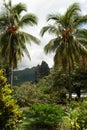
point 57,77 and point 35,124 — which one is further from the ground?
point 57,77

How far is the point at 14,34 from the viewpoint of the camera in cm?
2850

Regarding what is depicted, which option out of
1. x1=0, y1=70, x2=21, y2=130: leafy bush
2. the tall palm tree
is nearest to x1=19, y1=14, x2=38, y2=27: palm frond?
the tall palm tree

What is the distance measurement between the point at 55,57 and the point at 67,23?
3.12m

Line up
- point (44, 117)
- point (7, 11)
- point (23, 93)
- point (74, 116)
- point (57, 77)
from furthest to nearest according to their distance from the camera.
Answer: point (57, 77) < point (23, 93) < point (7, 11) < point (44, 117) < point (74, 116)

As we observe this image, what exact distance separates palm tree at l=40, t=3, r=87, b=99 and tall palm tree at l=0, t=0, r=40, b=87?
193cm

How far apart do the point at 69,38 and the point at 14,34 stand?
15.7 feet

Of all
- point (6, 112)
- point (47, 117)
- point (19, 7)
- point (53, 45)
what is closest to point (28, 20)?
point (19, 7)

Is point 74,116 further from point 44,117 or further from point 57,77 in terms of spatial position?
point 57,77

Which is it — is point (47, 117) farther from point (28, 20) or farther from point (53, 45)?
point (28, 20)

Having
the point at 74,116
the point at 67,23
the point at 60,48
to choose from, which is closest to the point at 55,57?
the point at 60,48

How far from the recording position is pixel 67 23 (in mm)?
29062

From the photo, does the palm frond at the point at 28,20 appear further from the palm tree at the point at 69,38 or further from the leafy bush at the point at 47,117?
the leafy bush at the point at 47,117

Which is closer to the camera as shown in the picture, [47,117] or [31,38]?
[47,117]

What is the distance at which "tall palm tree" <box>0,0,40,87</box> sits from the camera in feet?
92.2
